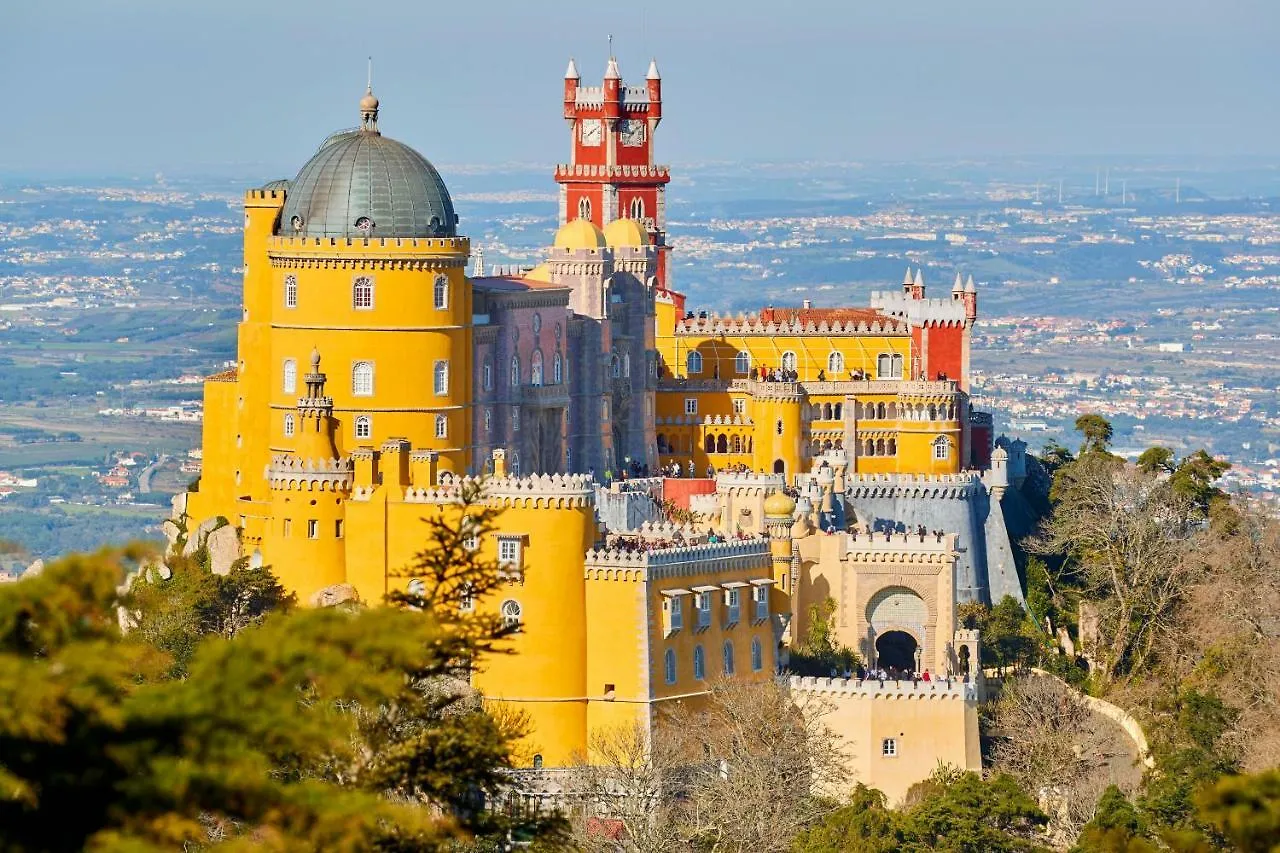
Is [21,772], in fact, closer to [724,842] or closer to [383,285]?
[724,842]

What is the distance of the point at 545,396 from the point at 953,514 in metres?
12.8

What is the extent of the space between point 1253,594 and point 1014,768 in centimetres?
1296

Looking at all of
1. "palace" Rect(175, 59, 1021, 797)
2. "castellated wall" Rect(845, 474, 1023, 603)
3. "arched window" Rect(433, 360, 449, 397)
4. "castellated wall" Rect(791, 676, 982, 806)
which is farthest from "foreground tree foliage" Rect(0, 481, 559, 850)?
"castellated wall" Rect(845, 474, 1023, 603)

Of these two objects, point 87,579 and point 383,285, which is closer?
point 87,579

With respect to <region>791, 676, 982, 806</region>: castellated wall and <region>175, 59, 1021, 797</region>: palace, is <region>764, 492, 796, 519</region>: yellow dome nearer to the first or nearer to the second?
<region>175, 59, 1021, 797</region>: palace

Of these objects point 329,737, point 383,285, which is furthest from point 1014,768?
point 329,737

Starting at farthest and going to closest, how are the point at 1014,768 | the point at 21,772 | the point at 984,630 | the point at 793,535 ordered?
the point at 984,630 < the point at 793,535 < the point at 1014,768 < the point at 21,772

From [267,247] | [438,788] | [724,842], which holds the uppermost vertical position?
[267,247]

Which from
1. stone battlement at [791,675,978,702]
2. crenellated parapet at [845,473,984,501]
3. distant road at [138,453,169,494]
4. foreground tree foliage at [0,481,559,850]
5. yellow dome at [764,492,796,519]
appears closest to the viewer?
foreground tree foliage at [0,481,559,850]

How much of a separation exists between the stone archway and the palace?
0.09 m

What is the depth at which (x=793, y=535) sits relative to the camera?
8412 cm

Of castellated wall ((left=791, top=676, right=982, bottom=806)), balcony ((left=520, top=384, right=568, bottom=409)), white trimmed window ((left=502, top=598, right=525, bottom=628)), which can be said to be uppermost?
balcony ((left=520, top=384, right=568, bottom=409))

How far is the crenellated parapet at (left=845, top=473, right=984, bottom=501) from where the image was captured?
96938mm

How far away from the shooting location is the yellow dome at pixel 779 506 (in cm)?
8319
